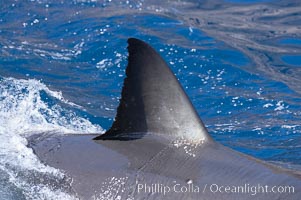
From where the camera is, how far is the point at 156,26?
11344mm

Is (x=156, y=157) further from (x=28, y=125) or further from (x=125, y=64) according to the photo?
(x=125, y=64)

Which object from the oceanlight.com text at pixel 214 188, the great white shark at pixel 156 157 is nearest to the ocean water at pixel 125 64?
the great white shark at pixel 156 157

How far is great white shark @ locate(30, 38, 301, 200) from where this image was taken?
4.42 m

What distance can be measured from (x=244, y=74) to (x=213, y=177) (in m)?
5.36

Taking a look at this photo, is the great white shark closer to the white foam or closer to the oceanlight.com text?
the oceanlight.com text

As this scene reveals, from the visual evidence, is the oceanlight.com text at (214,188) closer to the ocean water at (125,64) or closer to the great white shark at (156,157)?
the great white shark at (156,157)

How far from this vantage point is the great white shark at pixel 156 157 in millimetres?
4418

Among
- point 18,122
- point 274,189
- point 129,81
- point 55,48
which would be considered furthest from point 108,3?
point 274,189

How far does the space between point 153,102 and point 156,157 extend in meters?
0.44

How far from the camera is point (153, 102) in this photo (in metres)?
4.91

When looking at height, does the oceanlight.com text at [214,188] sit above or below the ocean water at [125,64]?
below

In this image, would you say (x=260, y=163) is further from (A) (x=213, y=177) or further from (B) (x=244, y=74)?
(B) (x=244, y=74)

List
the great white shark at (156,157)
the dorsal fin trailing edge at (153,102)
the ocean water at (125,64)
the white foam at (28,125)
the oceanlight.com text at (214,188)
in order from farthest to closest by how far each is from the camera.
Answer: the ocean water at (125,64), the white foam at (28,125), the dorsal fin trailing edge at (153,102), the great white shark at (156,157), the oceanlight.com text at (214,188)

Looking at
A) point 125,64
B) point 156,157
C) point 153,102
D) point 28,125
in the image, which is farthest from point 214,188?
point 125,64
